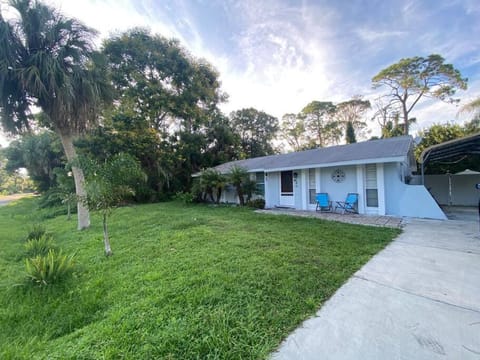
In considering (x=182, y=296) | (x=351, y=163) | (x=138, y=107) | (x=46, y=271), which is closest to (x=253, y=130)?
(x=138, y=107)

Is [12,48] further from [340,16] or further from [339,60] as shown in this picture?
[339,60]

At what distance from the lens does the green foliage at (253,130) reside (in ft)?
79.4

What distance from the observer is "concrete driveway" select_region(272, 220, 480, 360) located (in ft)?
5.57

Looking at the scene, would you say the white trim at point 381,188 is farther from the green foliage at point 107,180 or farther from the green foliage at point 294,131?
the green foliage at point 294,131

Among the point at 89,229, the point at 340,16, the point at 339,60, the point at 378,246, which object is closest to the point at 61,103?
the point at 89,229

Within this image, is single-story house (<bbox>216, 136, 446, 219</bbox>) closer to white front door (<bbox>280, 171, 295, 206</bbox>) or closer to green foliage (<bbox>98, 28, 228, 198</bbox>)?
white front door (<bbox>280, 171, 295, 206</bbox>)

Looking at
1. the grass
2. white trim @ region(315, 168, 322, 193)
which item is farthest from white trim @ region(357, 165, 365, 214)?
the grass

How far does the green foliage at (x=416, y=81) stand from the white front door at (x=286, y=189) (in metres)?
15.9

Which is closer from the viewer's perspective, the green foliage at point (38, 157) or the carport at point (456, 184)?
the carport at point (456, 184)

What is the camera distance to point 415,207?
264 inches

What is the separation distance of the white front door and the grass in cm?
465

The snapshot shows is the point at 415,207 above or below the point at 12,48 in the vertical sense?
below

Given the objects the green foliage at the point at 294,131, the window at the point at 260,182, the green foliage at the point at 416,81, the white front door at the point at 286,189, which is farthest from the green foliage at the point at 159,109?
the green foliage at the point at 416,81

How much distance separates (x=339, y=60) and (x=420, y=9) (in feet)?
9.44
